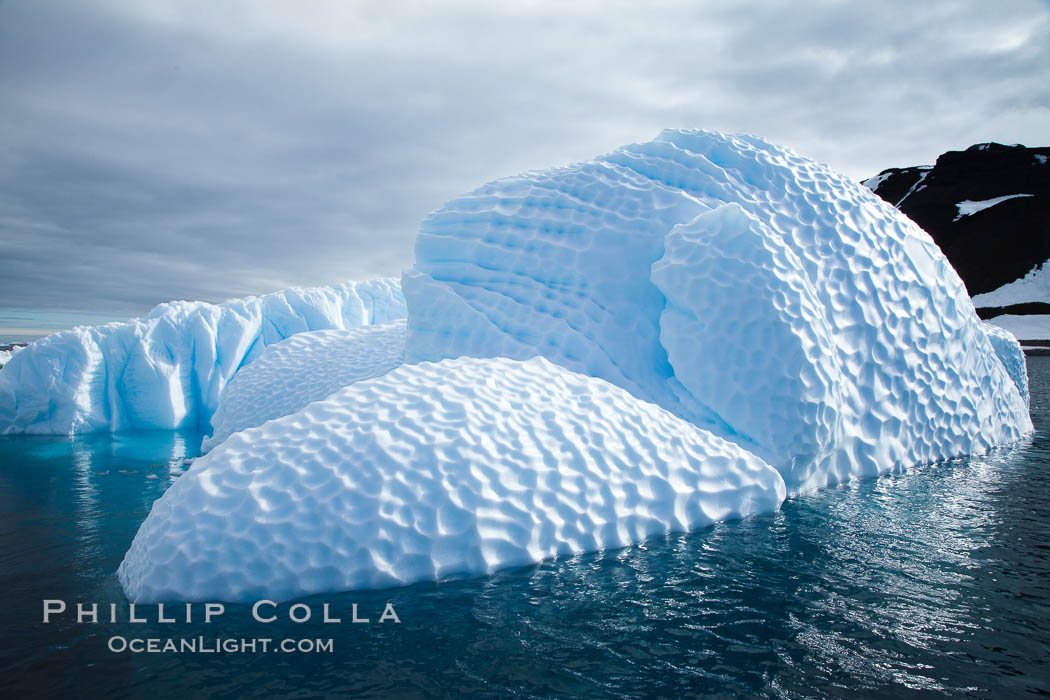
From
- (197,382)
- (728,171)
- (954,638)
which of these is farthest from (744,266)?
(197,382)

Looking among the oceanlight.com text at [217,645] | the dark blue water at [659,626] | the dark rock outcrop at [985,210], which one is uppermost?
the dark rock outcrop at [985,210]

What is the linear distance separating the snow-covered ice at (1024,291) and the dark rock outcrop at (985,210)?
2.09 feet

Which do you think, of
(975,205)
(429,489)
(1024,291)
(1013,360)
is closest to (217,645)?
(429,489)

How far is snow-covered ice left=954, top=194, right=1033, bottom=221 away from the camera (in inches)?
2603

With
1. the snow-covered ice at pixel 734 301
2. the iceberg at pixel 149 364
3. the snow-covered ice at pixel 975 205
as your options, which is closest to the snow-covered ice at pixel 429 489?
the snow-covered ice at pixel 734 301

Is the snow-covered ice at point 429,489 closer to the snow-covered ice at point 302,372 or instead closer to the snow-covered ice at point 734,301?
the snow-covered ice at point 734,301

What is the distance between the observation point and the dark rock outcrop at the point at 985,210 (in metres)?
60.8

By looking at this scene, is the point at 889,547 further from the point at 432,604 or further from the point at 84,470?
the point at 84,470

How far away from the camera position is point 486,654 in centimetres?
306

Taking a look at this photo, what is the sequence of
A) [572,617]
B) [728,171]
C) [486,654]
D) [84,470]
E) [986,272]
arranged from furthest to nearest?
[986,272], [84,470], [728,171], [572,617], [486,654]

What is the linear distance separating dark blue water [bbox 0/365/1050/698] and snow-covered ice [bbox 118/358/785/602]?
176 mm

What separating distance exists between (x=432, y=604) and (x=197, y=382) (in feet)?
46.6

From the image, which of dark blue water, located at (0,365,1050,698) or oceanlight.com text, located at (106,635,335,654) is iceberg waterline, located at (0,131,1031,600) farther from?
oceanlight.com text, located at (106,635,335,654)

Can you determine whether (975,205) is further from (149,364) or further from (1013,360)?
(149,364)
